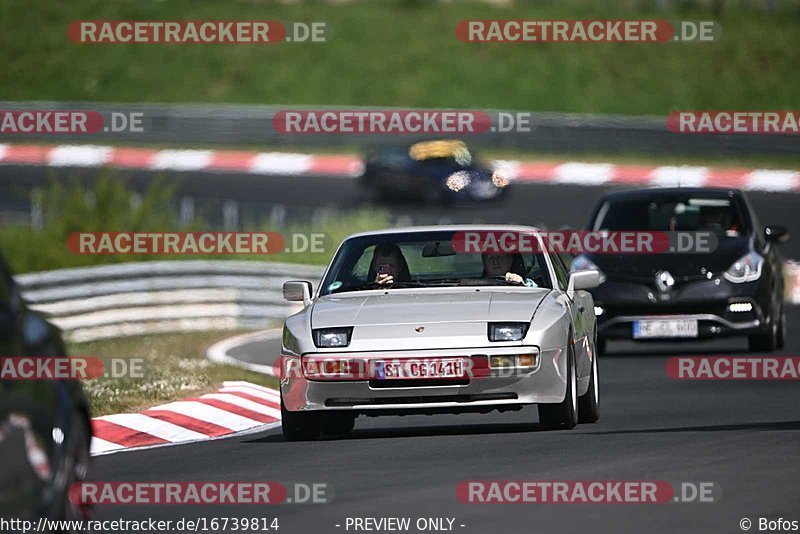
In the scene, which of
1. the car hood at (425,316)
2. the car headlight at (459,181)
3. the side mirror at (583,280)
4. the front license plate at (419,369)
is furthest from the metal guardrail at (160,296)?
the car headlight at (459,181)

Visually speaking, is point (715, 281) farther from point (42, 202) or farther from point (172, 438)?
point (42, 202)

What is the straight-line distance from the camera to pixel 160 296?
23.4m

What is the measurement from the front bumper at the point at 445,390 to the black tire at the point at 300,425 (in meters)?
0.36

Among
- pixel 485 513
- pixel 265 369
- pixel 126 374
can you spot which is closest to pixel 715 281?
pixel 265 369

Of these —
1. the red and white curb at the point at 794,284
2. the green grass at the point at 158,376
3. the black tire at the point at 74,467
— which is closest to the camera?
the black tire at the point at 74,467

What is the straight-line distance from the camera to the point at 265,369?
18203mm

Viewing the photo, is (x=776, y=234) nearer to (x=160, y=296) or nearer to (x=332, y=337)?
(x=160, y=296)

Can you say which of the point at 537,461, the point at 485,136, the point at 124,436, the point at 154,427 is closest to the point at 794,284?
the point at 154,427

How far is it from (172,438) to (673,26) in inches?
1602

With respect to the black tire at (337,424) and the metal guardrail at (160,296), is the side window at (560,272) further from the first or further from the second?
the metal guardrail at (160,296)

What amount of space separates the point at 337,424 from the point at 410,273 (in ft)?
3.81

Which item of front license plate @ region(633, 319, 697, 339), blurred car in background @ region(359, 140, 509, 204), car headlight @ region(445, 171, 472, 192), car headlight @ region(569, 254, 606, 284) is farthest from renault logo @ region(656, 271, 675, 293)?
car headlight @ region(445, 171, 472, 192)

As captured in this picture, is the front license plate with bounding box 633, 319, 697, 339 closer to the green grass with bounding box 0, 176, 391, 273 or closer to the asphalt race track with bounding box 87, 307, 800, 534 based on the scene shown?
the asphalt race track with bounding box 87, 307, 800, 534

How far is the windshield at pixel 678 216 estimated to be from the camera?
18859mm
